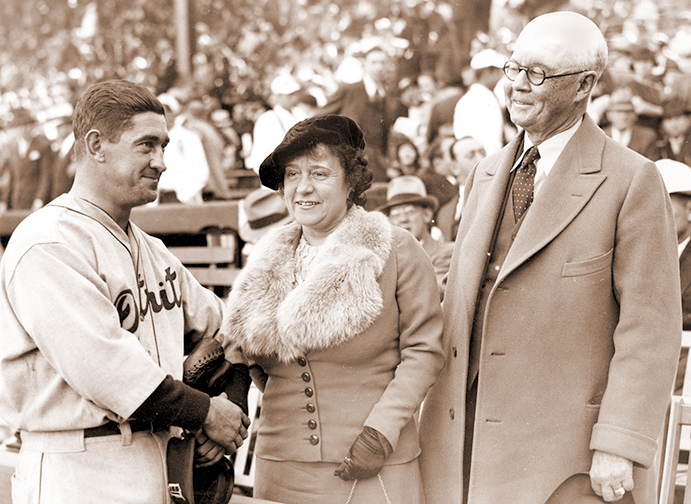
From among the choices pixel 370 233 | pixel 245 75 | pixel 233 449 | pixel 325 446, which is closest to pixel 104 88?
pixel 370 233

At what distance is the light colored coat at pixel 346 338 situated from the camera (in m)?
1.81

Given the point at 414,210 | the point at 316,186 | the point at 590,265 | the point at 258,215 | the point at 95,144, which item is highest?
the point at 95,144

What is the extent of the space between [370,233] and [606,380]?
0.74 metres

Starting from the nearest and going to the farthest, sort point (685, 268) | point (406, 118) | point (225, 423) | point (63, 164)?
point (225, 423), point (685, 268), point (406, 118), point (63, 164)

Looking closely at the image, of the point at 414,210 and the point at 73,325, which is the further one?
the point at 414,210

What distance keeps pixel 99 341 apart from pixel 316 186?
0.72 meters

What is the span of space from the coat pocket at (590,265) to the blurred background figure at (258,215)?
3486 millimetres

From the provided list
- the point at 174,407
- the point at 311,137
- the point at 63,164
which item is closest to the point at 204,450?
the point at 174,407

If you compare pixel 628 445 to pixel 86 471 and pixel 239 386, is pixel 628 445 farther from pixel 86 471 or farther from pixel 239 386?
pixel 86 471

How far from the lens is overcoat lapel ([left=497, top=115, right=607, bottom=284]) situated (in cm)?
170

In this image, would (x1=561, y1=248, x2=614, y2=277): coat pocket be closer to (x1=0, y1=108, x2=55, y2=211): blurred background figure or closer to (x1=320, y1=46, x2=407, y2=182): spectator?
(x1=320, y1=46, x2=407, y2=182): spectator

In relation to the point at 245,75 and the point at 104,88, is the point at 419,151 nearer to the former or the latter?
the point at 245,75

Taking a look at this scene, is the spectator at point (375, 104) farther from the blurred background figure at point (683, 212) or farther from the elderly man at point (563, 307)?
the elderly man at point (563, 307)

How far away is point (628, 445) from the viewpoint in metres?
1.62
